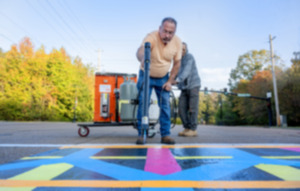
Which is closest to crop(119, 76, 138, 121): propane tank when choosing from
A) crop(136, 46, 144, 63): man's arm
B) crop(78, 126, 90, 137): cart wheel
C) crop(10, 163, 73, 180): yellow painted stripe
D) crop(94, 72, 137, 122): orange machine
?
crop(94, 72, 137, 122): orange machine

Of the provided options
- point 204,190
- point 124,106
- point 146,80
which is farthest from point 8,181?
point 124,106

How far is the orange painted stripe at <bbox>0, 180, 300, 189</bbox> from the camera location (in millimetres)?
1008

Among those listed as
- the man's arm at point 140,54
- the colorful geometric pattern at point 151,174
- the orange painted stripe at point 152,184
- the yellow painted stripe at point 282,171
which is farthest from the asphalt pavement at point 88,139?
the yellow painted stripe at point 282,171

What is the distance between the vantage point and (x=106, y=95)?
4.68 metres

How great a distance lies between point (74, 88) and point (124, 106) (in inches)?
945

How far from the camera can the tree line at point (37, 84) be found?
2323 cm

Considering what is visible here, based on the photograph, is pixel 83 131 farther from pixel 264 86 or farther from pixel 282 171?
pixel 264 86

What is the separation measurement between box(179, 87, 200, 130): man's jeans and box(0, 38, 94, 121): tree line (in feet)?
75.6

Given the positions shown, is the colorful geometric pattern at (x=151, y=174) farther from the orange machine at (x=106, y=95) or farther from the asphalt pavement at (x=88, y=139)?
the orange machine at (x=106, y=95)

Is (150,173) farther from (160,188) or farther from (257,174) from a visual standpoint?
(257,174)

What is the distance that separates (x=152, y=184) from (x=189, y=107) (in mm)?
3483

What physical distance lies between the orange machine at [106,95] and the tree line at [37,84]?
2193cm

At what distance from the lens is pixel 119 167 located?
1.38 metres

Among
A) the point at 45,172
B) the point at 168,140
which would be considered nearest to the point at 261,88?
the point at 168,140
